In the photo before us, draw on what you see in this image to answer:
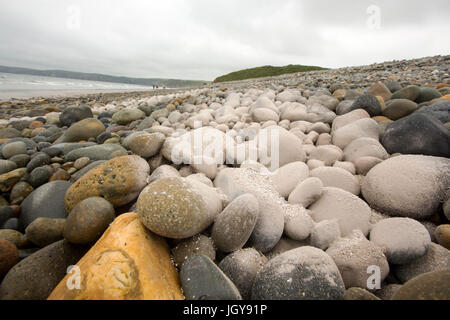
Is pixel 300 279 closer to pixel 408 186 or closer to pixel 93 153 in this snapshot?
pixel 408 186

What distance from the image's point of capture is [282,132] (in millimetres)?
3068

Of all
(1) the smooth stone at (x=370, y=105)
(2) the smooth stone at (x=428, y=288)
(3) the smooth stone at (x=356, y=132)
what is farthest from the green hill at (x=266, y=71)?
(2) the smooth stone at (x=428, y=288)

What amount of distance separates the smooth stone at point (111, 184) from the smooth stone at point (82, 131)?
83.8 inches

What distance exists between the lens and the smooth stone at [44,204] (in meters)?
2.17

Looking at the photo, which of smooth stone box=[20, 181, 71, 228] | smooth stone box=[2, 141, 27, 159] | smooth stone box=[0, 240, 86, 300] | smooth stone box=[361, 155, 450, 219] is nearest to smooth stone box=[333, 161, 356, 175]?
smooth stone box=[361, 155, 450, 219]

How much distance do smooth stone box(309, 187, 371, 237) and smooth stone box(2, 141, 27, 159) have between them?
3.93 m

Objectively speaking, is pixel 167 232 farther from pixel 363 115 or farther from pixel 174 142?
pixel 363 115

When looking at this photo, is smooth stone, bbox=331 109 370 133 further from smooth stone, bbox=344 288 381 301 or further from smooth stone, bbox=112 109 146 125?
smooth stone, bbox=112 109 146 125

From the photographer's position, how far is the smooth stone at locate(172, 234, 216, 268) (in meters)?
1.60

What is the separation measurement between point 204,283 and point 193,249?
360 mm

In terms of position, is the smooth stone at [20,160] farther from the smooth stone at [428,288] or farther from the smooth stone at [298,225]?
the smooth stone at [428,288]

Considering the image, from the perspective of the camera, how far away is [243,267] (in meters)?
1.53

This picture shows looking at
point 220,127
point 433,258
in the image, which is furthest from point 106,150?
point 433,258

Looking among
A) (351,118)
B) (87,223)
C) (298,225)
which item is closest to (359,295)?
(298,225)
